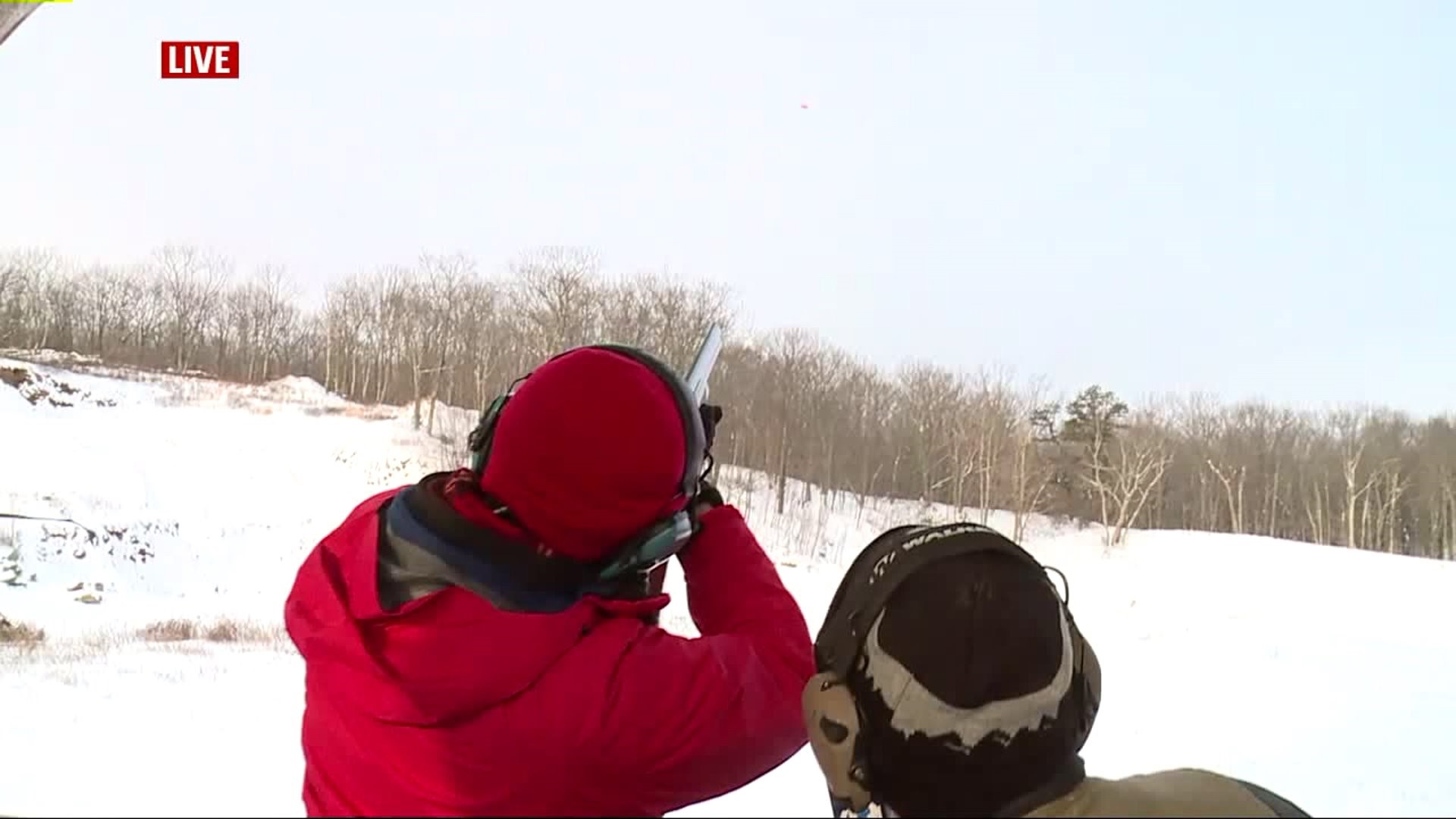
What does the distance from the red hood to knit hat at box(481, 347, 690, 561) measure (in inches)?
1.9

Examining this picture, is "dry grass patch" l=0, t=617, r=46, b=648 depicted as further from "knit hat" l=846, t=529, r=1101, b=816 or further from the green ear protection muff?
"knit hat" l=846, t=529, r=1101, b=816

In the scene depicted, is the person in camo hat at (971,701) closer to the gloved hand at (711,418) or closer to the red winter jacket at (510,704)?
the red winter jacket at (510,704)

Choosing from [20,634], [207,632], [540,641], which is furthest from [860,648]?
[207,632]

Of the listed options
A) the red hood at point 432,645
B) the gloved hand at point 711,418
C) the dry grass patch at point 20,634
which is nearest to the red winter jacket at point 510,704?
the red hood at point 432,645

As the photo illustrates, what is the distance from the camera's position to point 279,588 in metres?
5.56

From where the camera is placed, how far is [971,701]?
0.53m

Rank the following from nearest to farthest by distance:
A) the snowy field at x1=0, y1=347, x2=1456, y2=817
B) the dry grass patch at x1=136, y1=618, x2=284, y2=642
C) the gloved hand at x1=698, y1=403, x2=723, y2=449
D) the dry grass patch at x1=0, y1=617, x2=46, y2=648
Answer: the gloved hand at x1=698, y1=403, x2=723, y2=449 → the snowy field at x1=0, y1=347, x2=1456, y2=817 → the dry grass patch at x1=0, y1=617, x2=46, y2=648 → the dry grass patch at x1=136, y1=618, x2=284, y2=642

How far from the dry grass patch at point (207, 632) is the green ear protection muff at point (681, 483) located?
8.46ft

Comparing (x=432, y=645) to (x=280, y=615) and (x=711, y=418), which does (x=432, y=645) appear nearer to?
(x=711, y=418)

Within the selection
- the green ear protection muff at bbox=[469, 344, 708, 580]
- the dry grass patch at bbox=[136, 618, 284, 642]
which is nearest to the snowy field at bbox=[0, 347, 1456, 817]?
the dry grass patch at bbox=[136, 618, 284, 642]

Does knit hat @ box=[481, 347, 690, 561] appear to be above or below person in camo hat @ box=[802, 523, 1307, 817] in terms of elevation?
above

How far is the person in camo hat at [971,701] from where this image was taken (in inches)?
20.5

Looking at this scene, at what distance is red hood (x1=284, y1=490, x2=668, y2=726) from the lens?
0.52 metres

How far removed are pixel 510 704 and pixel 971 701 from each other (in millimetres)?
252
